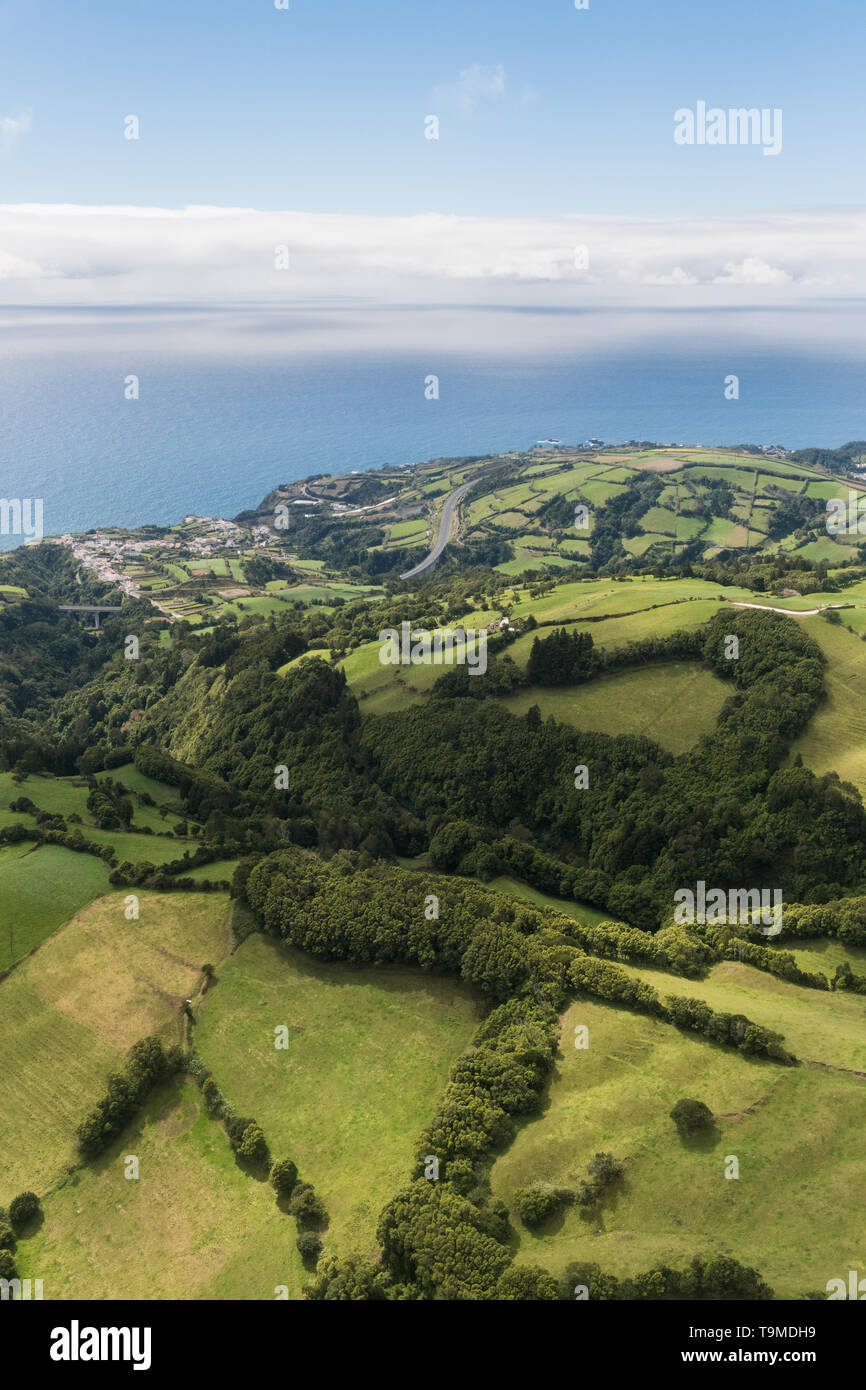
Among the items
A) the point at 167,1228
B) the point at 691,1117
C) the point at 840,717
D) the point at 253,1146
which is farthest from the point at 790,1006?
the point at 167,1228

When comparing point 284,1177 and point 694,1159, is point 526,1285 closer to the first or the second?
point 694,1159

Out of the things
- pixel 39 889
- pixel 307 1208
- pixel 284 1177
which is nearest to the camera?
pixel 307 1208

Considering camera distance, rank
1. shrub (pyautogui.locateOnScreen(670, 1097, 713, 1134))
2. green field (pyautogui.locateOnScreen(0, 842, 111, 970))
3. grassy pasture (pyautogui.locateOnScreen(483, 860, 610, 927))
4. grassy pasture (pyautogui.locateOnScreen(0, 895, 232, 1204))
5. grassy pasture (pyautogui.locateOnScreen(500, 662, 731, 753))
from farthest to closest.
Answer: grassy pasture (pyautogui.locateOnScreen(500, 662, 731, 753))
grassy pasture (pyautogui.locateOnScreen(483, 860, 610, 927))
green field (pyautogui.locateOnScreen(0, 842, 111, 970))
grassy pasture (pyautogui.locateOnScreen(0, 895, 232, 1204))
shrub (pyautogui.locateOnScreen(670, 1097, 713, 1134))

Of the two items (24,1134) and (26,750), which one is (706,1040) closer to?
(24,1134)

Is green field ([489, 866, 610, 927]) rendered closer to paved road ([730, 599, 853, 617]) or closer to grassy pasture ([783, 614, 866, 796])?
grassy pasture ([783, 614, 866, 796])

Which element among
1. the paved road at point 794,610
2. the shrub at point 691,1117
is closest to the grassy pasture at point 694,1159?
the shrub at point 691,1117

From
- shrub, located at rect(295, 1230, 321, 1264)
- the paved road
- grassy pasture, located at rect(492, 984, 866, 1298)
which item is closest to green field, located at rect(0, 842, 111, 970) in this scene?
shrub, located at rect(295, 1230, 321, 1264)
